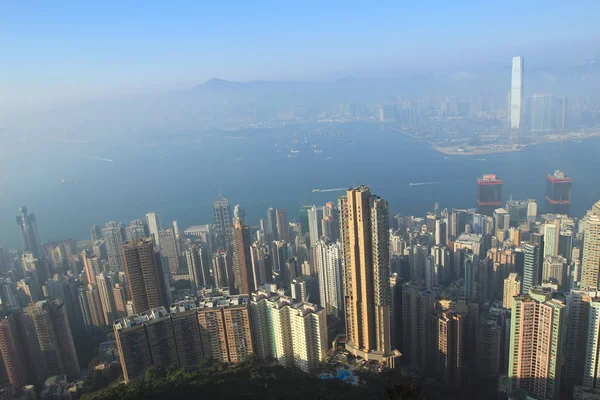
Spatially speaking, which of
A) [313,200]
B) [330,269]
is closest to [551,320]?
[330,269]

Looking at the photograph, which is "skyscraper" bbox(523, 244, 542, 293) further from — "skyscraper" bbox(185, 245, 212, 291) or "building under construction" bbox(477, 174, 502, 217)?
"skyscraper" bbox(185, 245, 212, 291)

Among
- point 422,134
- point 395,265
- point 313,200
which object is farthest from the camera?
point 422,134

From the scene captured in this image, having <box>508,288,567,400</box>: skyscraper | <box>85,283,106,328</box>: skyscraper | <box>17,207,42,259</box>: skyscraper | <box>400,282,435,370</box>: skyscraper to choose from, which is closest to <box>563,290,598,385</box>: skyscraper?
<box>508,288,567,400</box>: skyscraper

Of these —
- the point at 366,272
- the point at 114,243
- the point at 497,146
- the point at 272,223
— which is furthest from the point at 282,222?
the point at 497,146

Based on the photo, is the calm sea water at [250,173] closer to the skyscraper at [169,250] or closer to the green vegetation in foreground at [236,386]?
the skyscraper at [169,250]

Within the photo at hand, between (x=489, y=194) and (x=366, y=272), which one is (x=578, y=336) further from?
(x=489, y=194)

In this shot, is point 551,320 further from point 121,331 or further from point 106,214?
point 106,214
